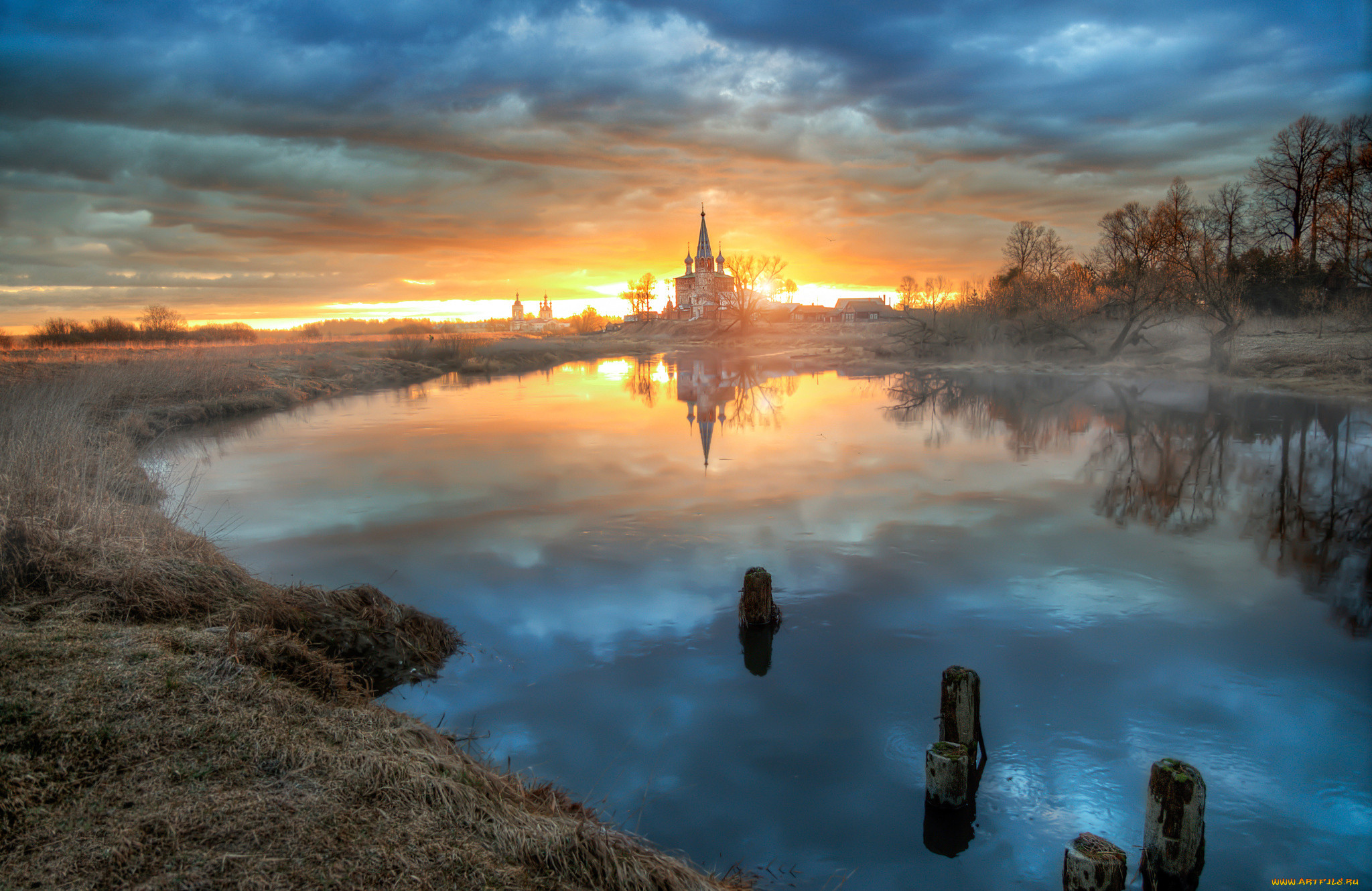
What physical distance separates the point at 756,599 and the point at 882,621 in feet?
5.91

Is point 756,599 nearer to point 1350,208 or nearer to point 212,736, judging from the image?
point 212,736

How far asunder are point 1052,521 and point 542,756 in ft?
36.4

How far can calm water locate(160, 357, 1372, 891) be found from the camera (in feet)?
19.8

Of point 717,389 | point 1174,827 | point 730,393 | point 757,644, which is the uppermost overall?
point 717,389

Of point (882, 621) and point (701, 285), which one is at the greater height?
point (701, 285)

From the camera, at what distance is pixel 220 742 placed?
16.0 ft

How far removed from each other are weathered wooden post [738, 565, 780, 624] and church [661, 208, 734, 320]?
3547 inches

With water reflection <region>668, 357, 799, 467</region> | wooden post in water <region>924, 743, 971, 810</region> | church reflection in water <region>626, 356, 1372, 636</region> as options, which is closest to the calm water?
church reflection in water <region>626, 356, 1372, 636</region>

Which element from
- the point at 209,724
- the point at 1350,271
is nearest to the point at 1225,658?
the point at 209,724

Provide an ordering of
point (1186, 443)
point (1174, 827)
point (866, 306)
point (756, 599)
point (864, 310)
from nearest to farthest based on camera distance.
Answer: point (1174, 827)
point (756, 599)
point (1186, 443)
point (864, 310)
point (866, 306)

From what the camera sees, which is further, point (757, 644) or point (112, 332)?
point (112, 332)

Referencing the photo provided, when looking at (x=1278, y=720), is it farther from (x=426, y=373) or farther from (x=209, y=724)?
(x=426, y=373)

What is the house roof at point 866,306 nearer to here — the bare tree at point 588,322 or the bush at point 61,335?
the bare tree at point 588,322

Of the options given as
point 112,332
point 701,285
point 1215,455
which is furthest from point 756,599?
point 701,285
